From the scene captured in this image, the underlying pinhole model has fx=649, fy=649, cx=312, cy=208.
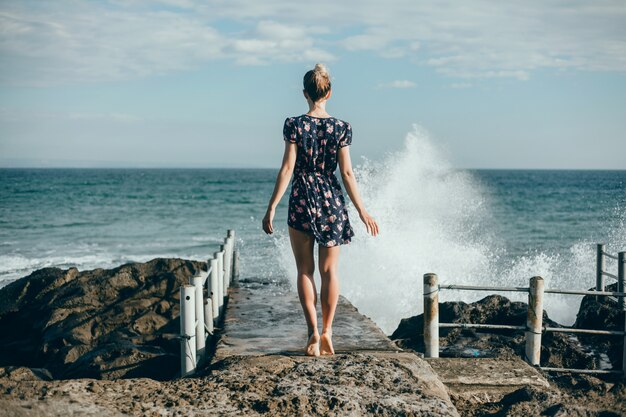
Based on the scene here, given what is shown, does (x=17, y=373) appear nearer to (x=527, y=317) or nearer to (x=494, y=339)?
(x=527, y=317)

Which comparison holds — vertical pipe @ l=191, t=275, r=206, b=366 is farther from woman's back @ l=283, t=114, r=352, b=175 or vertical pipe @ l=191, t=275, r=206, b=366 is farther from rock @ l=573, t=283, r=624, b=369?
rock @ l=573, t=283, r=624, b=369

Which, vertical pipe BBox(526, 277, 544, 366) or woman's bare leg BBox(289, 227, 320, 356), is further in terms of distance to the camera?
vertical pipe BBox(526, 277, 544, 366)

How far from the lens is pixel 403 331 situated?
332 inches

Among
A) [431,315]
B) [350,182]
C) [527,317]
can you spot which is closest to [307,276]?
[350,182]

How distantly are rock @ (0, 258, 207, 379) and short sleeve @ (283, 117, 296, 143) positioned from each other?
9.60ft

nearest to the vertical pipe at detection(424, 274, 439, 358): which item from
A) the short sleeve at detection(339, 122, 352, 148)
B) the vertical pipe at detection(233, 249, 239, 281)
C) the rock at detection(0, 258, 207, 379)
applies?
the short sleeve at detection(339, 122, 352, 148)

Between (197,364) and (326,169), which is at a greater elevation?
(326,169)

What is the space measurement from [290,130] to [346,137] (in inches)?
14.7

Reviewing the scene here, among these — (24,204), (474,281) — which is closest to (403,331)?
(474,281)

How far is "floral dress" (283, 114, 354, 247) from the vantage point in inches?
168

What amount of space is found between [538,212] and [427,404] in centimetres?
3920

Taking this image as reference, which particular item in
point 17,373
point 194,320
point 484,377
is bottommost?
point 17,373

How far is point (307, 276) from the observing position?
4.46 m

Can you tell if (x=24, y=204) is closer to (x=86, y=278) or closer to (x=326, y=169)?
(x=86, y=278)
